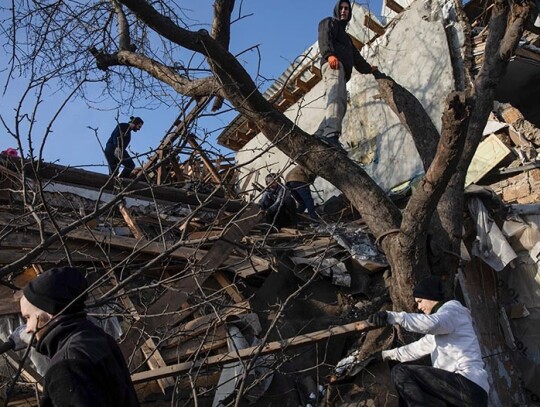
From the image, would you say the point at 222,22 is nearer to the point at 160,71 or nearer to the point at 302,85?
the point at 160,71

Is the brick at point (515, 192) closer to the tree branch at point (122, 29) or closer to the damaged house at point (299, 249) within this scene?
the damaged house at point (299, 249)

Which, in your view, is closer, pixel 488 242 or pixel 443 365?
pixel 443 365

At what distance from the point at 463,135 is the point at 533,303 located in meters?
3.46

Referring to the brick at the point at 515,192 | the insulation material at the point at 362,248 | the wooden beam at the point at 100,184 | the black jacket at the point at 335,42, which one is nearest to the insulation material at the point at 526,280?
the brick at the point at 515,192

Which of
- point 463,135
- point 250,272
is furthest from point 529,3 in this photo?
point 250,272

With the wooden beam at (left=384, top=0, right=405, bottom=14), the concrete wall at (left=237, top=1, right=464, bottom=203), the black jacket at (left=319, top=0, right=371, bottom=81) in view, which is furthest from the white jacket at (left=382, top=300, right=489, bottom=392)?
the wooden beam at (left=384, top=0, right=405, bottom=14)

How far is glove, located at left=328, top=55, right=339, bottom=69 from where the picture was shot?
25.6ft

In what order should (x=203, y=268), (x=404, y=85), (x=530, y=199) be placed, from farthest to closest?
(x=404, y=85), (x=530, y=199), (x=203, y=268)

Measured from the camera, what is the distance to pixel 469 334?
13.4ft

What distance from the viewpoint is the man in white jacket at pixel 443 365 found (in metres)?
3.88

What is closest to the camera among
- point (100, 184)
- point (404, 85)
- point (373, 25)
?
point (100, 184)

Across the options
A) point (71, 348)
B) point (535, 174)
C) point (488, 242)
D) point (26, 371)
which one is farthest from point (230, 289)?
point (535, 174)

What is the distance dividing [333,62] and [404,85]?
3035 mm

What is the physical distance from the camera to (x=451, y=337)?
4.07 metres
